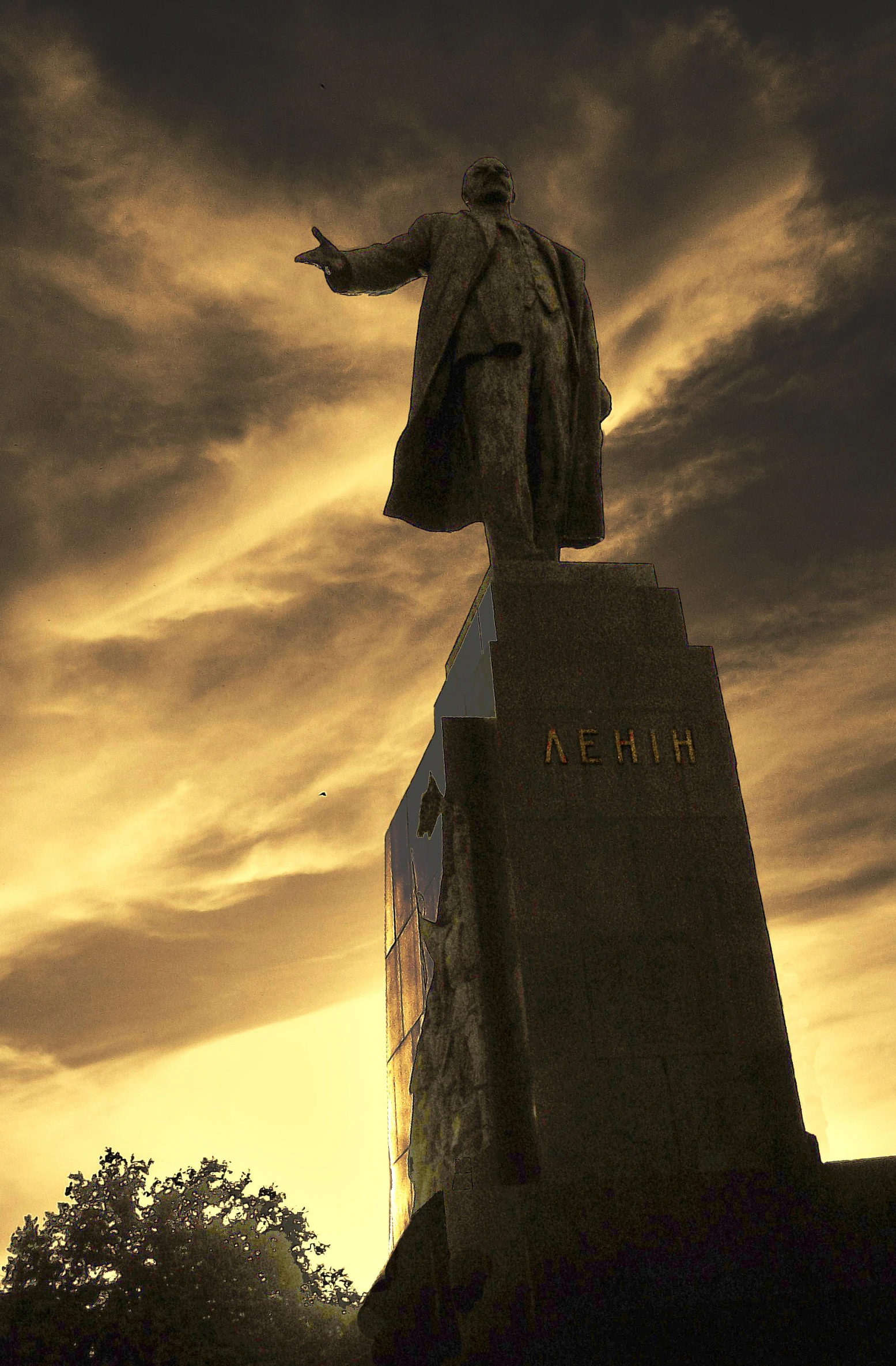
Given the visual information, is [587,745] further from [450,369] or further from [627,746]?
[450,369]

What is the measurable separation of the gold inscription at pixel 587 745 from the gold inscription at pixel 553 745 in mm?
145

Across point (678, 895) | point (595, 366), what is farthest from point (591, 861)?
point (595, 366)

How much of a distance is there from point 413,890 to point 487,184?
6822 mm

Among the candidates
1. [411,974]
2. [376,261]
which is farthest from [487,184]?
[411,974]

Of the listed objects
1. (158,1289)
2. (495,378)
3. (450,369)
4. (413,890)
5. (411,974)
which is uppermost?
(450,369)

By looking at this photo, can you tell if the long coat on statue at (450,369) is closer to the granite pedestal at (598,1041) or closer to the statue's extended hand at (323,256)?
the statue's extended hand at (323,256)

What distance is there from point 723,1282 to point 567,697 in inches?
154

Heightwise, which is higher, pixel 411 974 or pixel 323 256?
pixel 323 256

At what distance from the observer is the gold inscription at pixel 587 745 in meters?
8.24

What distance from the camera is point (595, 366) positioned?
1090 cm

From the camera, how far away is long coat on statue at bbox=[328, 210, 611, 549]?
34.4 ft

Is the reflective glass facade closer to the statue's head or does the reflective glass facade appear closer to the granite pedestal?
the granite pedestal

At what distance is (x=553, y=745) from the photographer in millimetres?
8227

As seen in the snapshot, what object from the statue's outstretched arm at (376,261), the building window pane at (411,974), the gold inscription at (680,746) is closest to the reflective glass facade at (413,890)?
the building window pane at (411,974)
